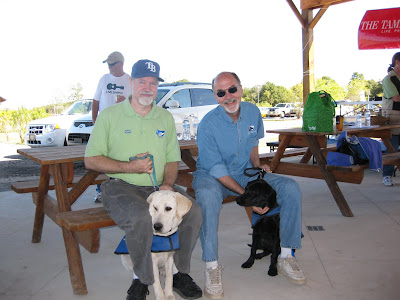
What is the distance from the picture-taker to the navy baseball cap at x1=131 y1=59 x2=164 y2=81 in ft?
9.56

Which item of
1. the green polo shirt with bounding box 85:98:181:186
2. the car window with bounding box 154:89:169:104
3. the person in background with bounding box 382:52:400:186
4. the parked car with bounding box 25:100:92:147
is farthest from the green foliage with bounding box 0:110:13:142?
the green polo shirt with bounding box 85:98:181:186

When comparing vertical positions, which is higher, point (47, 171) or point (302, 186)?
point (47, 171)

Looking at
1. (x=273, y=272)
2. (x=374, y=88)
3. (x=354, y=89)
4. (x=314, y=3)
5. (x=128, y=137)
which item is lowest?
(x=273, y=272)

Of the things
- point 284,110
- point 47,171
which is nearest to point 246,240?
point 47,171

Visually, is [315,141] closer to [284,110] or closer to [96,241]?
[96,241]

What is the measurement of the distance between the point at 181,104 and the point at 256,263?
6.09 m

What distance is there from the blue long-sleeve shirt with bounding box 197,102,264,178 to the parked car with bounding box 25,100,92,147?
6.92 m

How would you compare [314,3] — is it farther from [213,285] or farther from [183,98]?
[213,285]

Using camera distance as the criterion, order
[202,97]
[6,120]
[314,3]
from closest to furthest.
Result: 1. [202,97]
2. [314,3]
3. [6,120]

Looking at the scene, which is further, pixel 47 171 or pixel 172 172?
pixel 47 171

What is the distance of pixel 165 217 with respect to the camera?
247 cm

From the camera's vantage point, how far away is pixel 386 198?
5207 millimetres

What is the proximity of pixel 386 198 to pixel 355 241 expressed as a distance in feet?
6.04

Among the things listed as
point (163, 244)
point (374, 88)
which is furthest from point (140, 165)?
point (374, 88)
